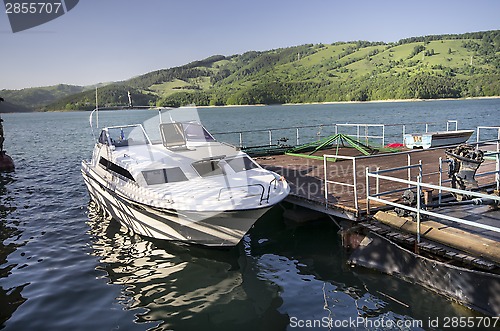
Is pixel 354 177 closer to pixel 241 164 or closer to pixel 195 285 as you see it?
pixel 241 164

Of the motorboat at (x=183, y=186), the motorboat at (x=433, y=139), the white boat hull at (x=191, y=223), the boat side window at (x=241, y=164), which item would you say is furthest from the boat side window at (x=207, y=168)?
the motorboat at (x=433, y=139)

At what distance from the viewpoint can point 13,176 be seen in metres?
27.8

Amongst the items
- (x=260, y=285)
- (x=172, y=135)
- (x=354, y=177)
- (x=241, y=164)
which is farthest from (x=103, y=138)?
(x=354, y=177)

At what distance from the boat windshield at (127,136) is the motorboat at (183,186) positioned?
5cm

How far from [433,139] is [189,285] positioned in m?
16.0

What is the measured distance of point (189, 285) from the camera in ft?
32.3

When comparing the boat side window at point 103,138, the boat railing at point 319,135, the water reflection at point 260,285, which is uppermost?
the boat side window at point 103,138

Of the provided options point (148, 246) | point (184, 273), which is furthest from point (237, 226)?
point (148, 246)

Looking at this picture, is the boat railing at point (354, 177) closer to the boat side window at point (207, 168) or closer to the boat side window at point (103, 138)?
the boat side window at point (207, 168)

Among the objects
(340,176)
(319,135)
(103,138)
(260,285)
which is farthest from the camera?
(319,135)

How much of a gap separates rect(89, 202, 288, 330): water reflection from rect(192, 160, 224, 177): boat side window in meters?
2.26

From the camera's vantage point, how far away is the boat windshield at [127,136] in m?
16.2

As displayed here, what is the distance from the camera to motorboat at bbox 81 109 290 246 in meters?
10.4

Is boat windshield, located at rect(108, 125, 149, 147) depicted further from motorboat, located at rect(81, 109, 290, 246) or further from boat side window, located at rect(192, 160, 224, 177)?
boat side window, located at rect(192, 160, 224, 177)
